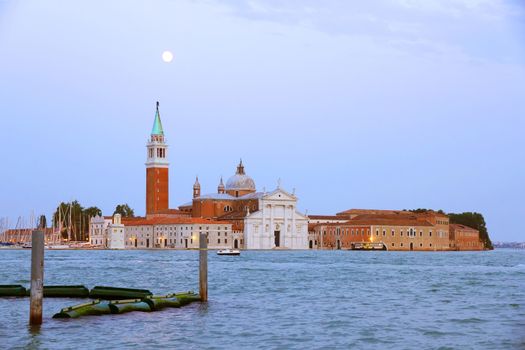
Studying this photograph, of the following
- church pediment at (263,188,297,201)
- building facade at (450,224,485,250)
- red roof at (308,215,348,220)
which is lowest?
building facade at (450,224,485,250)

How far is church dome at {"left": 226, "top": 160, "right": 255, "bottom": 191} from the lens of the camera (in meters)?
117

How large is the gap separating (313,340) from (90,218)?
10176 cm

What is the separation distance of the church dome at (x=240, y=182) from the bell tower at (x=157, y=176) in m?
9.22

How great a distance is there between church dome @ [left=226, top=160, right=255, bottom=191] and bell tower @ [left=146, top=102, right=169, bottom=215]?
30.2 ft

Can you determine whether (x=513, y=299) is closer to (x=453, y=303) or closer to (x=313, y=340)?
(x=453, y=303)

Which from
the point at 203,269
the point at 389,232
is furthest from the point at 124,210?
the point at 203,269

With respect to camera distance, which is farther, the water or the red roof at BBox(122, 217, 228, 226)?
the red roof at BBox(122, 217, 228, 226)

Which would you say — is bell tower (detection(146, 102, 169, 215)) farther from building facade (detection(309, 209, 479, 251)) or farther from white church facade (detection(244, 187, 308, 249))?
building facade (detection(309, 209, 479, 251))

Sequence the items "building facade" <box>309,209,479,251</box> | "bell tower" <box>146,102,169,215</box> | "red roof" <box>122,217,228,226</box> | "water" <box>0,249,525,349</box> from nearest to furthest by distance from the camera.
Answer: "water" <box>0,249,525,349</box>
"red roof" <box>122,217,228,226</box>
"building facade" <box>309,209,479,251</box>
"bell tower" <box>146,102,169,215</box>

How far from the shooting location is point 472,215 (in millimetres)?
141500

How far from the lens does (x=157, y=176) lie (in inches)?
4350

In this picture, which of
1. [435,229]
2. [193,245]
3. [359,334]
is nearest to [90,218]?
[193,245]

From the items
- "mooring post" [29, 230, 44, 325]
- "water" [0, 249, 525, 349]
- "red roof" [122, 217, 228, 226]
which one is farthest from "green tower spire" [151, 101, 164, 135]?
"mooring post" [29, 230, 44, 325]

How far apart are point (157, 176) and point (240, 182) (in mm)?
11415
